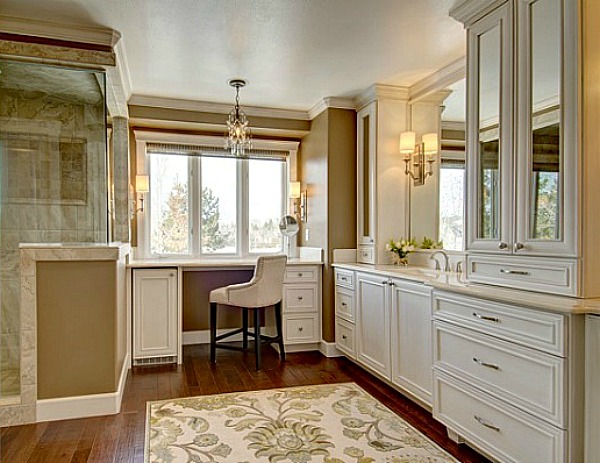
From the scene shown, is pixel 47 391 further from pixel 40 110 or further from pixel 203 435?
pixel 40 110

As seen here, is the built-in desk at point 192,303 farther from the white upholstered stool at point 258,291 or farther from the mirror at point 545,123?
the mirror at point 545,123

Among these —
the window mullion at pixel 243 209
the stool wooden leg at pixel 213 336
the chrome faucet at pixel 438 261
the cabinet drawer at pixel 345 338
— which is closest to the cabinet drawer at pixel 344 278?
the cabinet drawer at pixel 345 338

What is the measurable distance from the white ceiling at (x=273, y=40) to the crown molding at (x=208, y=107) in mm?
198

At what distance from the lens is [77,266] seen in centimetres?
291

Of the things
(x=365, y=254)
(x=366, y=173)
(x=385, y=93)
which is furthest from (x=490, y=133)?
(x=365, y=254)

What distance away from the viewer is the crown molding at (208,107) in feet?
14.2

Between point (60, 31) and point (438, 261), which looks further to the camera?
point (438, 261)

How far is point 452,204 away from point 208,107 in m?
2.59

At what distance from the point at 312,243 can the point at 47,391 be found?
9.08 feet

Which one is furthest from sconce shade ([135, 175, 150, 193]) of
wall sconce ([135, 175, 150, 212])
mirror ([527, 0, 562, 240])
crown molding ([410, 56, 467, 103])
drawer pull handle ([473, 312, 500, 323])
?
mirror ([527, 0, 562, 240])

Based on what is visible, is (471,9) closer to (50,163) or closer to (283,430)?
(283,430)

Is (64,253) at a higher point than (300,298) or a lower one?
higher

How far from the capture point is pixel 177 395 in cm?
327

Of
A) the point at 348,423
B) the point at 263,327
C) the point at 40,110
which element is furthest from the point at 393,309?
the point at 40,110
